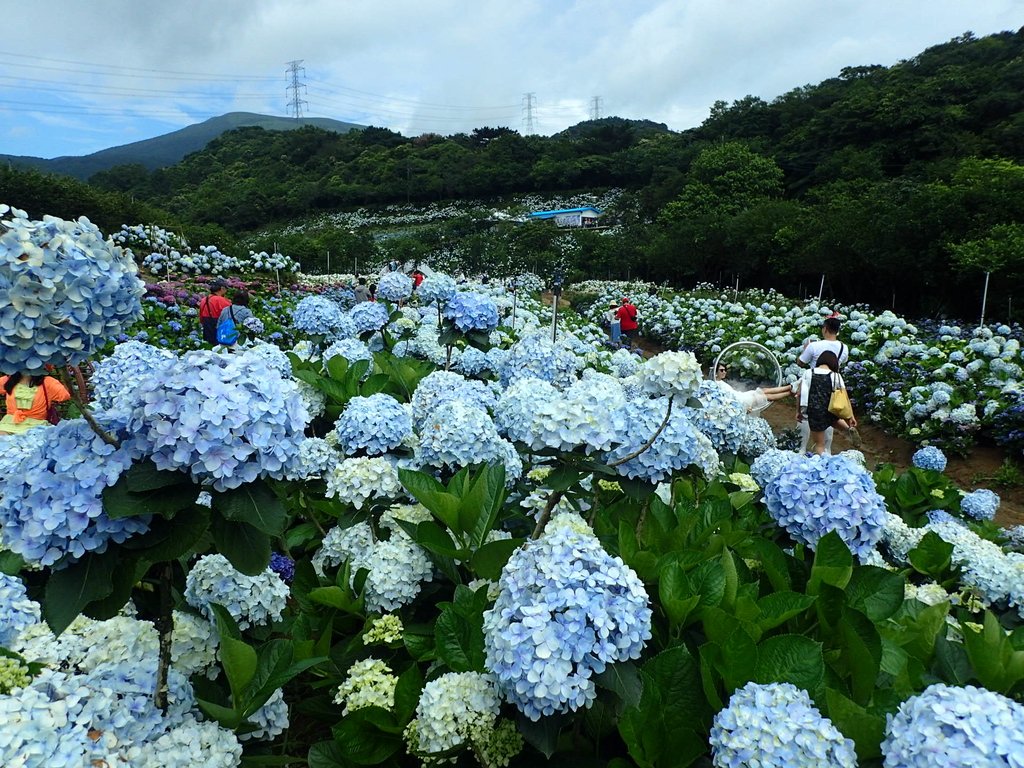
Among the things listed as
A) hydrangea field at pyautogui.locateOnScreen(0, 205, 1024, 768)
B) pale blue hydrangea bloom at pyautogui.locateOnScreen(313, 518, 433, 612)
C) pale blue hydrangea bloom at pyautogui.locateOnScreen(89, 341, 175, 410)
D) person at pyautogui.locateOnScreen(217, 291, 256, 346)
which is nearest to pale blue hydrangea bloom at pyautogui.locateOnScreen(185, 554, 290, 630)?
hydrangea field at pyautogui.locateOnScreen(0, 205, 1024, 768)

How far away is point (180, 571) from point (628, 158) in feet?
228

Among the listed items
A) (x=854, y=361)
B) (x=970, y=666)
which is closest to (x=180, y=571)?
(x=970, y=666)

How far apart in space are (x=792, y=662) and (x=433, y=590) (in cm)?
114

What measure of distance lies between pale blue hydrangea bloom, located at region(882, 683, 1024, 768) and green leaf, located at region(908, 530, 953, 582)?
1761 millimetres

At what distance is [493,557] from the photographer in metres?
1.84

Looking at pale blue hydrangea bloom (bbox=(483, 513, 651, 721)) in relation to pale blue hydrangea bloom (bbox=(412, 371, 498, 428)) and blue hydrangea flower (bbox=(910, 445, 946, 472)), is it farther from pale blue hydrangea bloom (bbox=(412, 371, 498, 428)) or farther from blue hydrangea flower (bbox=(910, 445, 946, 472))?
blue hydrangea flower (bbox=(910, 445, 946, 472))

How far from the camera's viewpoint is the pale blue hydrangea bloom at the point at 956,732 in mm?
971

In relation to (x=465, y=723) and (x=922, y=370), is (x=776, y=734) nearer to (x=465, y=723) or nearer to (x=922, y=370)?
(x=465, y=723)

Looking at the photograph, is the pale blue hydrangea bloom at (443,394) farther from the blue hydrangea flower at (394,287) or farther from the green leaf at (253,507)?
the blue hydrangea flower at (394,287)

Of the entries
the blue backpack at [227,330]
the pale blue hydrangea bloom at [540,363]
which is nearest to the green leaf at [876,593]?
the pale blue hydrangea bloom at [540,363]

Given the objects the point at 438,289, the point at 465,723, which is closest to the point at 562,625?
the point at 465,723

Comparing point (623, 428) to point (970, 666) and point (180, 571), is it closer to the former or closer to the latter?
point (970, 666)

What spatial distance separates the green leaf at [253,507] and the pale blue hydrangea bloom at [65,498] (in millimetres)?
151

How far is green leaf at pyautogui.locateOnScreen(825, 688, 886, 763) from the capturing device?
119cm
